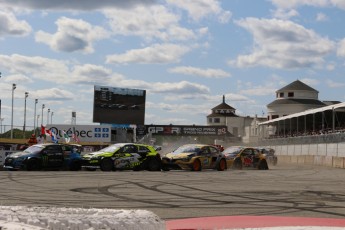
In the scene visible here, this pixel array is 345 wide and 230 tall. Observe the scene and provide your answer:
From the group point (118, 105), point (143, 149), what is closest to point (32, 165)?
point (143, 149)

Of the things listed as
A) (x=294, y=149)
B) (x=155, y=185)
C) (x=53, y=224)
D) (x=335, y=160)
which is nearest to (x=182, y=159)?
(x=155, y=185)

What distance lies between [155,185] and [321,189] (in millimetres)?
4556

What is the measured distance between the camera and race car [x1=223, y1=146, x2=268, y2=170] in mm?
28234

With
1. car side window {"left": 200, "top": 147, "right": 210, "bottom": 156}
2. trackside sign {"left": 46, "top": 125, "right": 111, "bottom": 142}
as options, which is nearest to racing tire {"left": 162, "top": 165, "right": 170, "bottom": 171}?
car side window {"left": 200, "top": 147, "right": 210, "bottom": 156}

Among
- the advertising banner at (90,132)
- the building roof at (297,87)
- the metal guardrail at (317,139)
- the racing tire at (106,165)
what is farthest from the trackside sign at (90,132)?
the building roof at (297,87)

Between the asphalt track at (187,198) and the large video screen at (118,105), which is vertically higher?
the large video screen at (118,105)

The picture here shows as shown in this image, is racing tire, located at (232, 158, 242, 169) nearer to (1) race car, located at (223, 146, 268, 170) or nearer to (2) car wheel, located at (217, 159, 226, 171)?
(1) race car, located at (223, 146, 268, 170)

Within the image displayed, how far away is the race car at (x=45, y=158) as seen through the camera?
2377 centimetres

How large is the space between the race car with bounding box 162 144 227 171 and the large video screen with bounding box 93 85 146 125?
121ft

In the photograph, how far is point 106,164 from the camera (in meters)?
24.3

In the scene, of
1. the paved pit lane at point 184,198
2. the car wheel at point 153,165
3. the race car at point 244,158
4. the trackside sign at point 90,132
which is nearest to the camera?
the paved pit lane at point 184,198

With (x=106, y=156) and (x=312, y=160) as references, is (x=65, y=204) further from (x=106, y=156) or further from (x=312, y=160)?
(x=312, y=160)

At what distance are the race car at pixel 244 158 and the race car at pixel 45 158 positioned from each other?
7.74 meters

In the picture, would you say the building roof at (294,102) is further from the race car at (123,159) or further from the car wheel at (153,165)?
the race car at (123,159)
